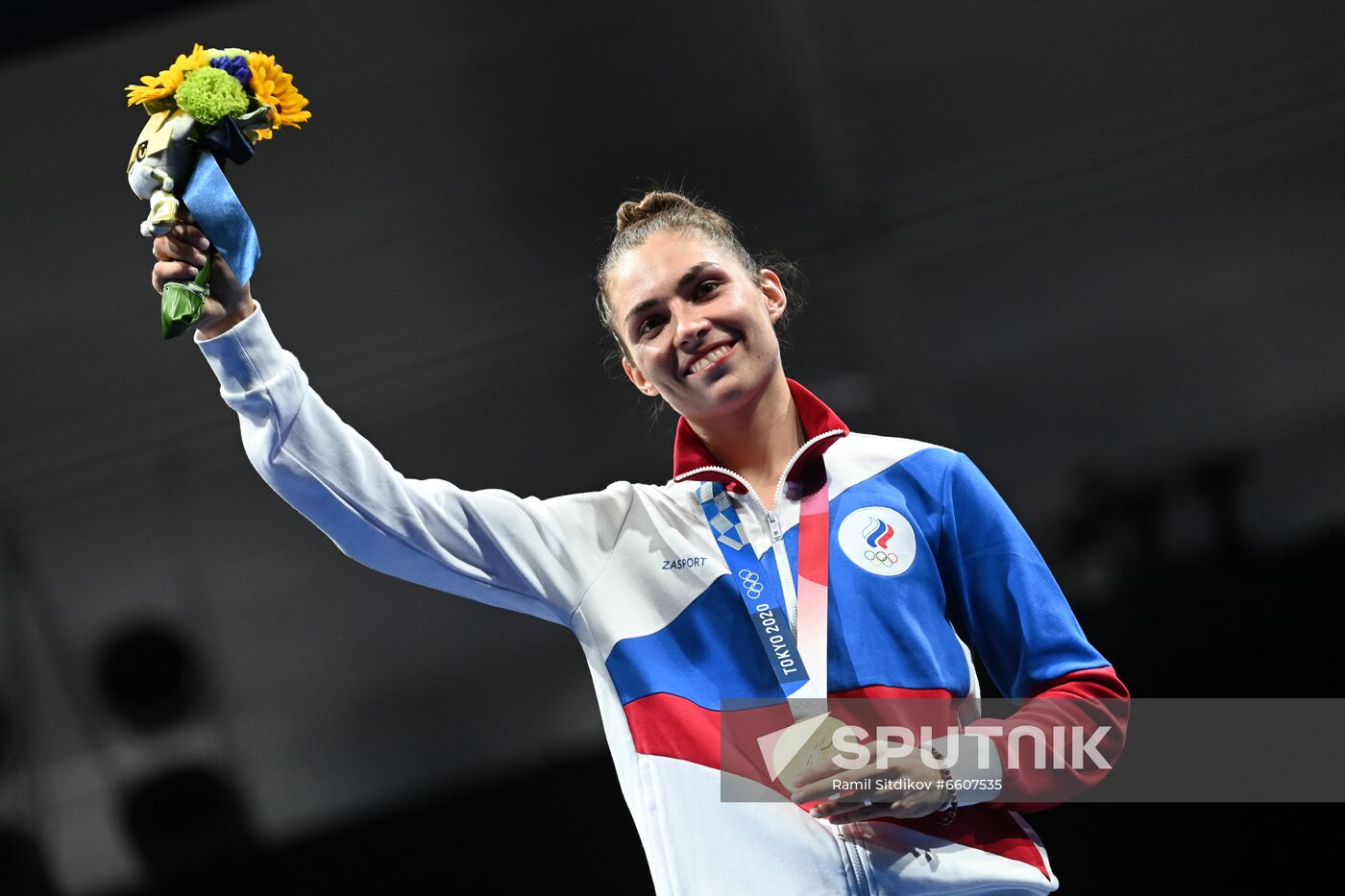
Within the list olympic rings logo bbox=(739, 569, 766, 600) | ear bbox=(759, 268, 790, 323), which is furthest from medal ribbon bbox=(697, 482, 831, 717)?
ear bbox=(759, 268, 790, 323)

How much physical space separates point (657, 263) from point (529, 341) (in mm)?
1390

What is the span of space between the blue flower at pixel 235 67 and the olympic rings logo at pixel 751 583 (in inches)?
31.0

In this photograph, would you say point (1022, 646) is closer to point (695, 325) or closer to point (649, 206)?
point (695, 325)

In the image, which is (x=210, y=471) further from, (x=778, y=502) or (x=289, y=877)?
(x=778, y=502)

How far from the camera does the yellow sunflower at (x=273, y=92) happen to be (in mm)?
1407

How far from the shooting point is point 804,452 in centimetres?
169

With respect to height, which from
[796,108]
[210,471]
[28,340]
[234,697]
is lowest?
[234,697]

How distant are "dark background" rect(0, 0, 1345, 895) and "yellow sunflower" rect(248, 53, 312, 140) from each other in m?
Result: 1.67

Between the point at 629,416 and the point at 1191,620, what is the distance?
1.33 metres

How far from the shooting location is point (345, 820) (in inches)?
119

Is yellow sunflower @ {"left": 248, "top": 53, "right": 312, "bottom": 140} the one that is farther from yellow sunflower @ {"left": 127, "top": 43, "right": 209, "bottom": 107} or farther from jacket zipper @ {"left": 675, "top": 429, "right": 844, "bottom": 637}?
jacket zipper @ {"left": 675, "top": 429, "right": 844, "bottom": 637}

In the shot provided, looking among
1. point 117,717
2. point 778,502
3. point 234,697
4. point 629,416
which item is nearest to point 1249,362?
point 629,416

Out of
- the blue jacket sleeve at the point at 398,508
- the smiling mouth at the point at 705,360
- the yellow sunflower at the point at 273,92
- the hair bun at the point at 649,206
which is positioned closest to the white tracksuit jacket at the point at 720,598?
the blue jacket sleeve at the point at 398,508

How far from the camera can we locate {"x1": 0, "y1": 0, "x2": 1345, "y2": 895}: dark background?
3.00 metres
